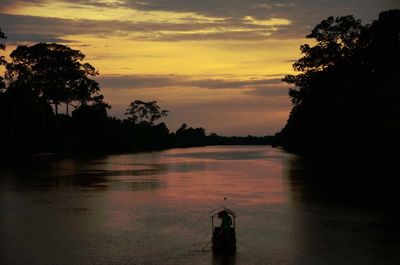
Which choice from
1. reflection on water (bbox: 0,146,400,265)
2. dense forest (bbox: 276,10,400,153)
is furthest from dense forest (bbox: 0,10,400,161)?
reflection on water (bbox: 0,146,400,265)

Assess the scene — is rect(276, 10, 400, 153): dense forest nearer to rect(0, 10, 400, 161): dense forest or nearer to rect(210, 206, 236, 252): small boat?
rect(0, 10, 400, 161): dense forest

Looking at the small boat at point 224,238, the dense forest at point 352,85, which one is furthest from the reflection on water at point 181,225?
the dense forest at point 352,85

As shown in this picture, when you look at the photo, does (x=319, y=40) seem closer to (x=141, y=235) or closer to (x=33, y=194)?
(x=33, y=194)

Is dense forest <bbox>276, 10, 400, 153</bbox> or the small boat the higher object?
dense forest <bbox>276, 10, 400, 153</bbox>

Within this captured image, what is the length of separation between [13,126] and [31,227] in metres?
55.4

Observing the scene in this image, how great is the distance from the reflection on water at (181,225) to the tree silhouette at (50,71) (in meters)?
54.0

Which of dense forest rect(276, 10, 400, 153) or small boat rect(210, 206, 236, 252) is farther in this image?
dense forest rect(276, 10, 400, 153)

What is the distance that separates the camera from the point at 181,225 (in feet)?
77.2

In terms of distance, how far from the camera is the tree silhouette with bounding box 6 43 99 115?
90.6 meters

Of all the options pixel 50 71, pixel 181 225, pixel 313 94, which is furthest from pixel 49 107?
pixel 181 225

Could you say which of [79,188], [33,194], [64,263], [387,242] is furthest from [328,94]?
[64,263]

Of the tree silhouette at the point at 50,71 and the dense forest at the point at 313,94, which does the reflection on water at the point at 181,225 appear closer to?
the dense forest at the point at 313,94

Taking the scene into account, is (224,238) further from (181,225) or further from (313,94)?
(313,94)

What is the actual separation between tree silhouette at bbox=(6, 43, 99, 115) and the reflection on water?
53964 mm
